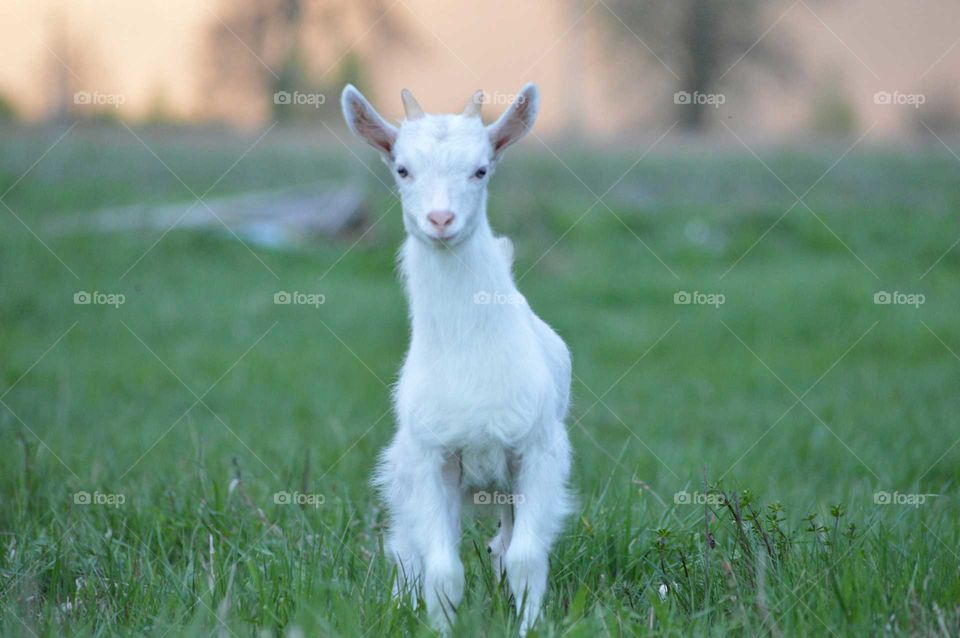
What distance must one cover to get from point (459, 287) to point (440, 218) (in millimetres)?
351

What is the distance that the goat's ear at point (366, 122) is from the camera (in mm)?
3695

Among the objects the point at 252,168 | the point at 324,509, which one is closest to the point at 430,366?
the point at 324,509

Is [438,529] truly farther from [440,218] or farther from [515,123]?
[515,123]

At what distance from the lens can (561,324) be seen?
35.9 feet

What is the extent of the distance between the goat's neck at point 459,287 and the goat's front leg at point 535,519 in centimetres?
49

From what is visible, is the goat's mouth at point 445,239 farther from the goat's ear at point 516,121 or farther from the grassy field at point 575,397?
the grassy field at point 575,397

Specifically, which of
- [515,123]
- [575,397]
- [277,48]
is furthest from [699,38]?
[515,123]

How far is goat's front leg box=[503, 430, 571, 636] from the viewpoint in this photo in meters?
3.52

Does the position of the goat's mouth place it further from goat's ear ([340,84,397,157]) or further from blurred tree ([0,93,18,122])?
blurred tree ([0,93,18,122])

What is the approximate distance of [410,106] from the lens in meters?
3.75

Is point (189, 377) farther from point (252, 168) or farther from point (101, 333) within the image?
point (252, 168)

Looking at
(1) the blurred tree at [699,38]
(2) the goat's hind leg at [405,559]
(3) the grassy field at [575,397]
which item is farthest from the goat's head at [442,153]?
(1) the blurred tree at [699,38]

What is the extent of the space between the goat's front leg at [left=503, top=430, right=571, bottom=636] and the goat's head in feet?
2.71

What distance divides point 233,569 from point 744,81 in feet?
87.0
